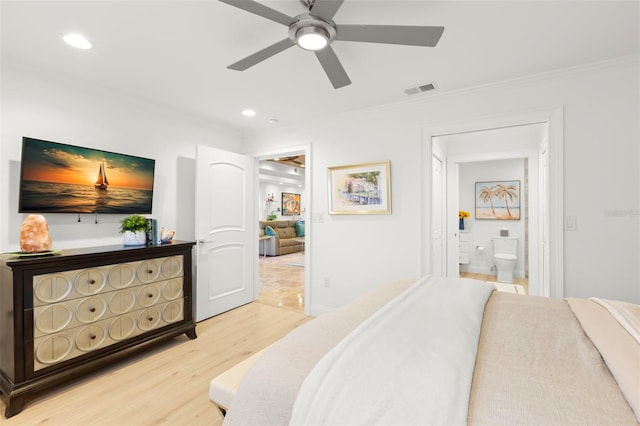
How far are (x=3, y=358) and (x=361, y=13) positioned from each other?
309cm

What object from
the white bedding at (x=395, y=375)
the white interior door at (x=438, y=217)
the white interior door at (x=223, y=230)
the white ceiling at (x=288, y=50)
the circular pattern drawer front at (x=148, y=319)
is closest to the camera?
the white bedding at (x=395, y=375)

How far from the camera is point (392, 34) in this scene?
1507mm

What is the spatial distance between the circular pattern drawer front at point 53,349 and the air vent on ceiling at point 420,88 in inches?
130

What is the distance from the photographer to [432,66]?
2.38 m

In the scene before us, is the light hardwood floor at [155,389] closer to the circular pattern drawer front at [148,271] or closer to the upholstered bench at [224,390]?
the circular pattern drawer front at [148,271]

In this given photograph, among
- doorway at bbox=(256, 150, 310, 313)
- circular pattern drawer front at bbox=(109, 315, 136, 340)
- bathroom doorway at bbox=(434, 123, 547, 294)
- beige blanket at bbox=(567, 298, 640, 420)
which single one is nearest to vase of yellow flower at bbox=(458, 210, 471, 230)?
bathroom doorway at bbox=(434, 123, 547, 294)

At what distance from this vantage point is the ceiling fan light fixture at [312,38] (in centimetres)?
154

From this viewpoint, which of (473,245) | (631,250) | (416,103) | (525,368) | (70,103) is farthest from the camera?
(473,245)

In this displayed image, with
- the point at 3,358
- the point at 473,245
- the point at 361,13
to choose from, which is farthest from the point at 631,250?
the point at 3,358

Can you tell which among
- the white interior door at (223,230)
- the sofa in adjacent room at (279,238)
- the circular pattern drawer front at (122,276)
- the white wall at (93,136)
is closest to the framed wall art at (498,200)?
the white interior door at (223,230)

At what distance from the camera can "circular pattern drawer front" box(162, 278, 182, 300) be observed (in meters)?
2.82

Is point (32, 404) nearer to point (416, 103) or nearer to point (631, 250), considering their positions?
point (416, 103)

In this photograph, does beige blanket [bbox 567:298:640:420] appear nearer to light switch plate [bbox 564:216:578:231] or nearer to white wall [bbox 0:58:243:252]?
light switch plate [bbox 564:216:578:231]

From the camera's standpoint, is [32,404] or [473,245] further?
[473,245]
